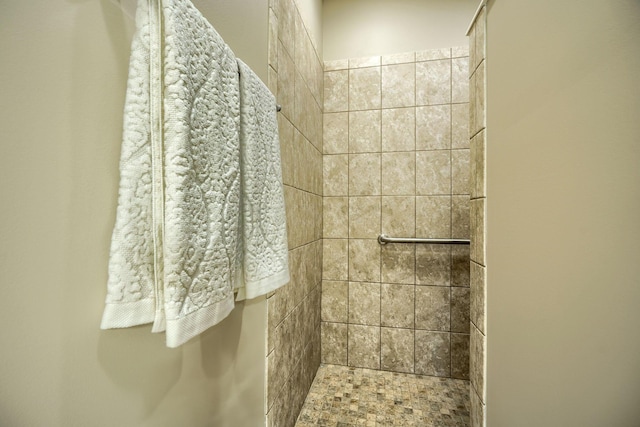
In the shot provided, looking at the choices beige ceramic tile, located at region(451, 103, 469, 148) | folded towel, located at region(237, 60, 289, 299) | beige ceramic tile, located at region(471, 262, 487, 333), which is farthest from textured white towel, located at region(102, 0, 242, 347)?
beige ceramic tile, located at region(451, 103, 469, 148)

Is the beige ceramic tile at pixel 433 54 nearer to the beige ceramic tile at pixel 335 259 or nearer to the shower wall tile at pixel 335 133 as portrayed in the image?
the shower wall tile at pixel 335 133

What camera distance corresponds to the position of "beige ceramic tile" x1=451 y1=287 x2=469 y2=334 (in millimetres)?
1740

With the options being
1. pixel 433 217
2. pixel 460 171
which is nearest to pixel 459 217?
pixel 433 217

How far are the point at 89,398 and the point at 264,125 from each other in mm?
638

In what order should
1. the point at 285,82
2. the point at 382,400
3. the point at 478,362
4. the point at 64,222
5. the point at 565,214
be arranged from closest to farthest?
the point at 64,222
the point at 565,214
the point at 478,362
the point at 285,82
the point at 382,400

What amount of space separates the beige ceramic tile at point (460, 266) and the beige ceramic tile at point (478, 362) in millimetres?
735

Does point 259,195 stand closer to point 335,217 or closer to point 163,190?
point 163,190

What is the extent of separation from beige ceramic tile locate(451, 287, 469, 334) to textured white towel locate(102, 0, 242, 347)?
168cm

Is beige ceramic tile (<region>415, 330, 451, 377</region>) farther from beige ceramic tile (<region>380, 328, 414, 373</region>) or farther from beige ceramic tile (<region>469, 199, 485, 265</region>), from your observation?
beige ceramic tile (<region>469, 199, 485, 265</region>)

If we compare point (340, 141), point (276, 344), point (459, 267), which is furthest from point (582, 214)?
point (340, 141)

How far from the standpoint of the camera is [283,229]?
0.81 metres

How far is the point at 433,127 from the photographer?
5.88 feet

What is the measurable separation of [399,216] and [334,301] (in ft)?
2.37

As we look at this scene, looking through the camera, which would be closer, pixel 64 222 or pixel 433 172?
pixel 64 222
